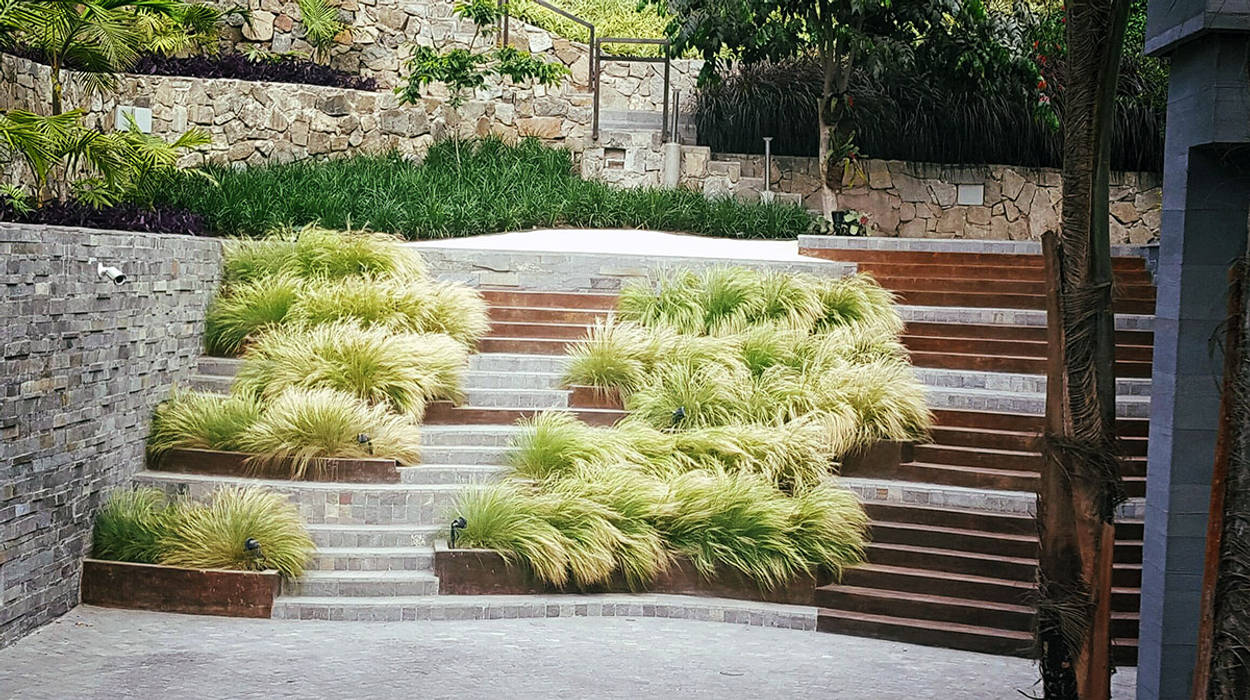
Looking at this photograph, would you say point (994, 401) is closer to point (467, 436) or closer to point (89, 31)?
point (467, 436)

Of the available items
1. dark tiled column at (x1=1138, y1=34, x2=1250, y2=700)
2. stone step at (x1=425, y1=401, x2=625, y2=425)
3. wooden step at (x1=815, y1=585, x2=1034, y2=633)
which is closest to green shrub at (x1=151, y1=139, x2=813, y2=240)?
stone step at (x1=425, y1=401, x2=625, y2=425)

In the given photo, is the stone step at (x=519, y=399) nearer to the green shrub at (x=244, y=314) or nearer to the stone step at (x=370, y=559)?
the green shrub at (x=244, y=314)

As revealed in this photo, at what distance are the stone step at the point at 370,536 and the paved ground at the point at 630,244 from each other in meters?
3.87

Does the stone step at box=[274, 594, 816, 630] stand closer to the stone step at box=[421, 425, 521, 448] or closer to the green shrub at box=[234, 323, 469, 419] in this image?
the stone step at box=[421, 425, 521, 448]

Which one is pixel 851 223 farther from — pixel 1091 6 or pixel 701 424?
pixel 1091 6

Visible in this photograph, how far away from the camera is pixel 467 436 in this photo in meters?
8.02

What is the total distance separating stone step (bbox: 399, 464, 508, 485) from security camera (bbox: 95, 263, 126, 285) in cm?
192

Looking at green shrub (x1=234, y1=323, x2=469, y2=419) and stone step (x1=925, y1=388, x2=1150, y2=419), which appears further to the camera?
stone step (x1=925, y1=388, x2=1150, y2=419)

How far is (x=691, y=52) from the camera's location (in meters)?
17.8

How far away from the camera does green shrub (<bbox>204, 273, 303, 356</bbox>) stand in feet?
28.7

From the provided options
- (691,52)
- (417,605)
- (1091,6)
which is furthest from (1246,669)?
(691,52)

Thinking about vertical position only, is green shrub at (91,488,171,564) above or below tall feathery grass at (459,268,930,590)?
below

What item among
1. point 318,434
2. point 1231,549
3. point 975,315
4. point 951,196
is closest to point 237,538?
point 318,434

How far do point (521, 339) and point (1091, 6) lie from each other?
5683mm
